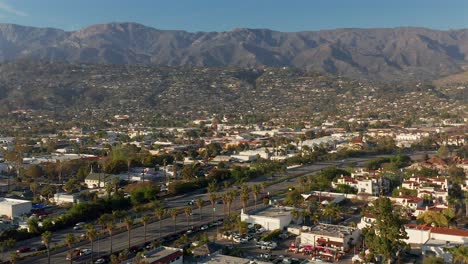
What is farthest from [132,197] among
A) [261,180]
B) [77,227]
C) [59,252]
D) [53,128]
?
[53,128]

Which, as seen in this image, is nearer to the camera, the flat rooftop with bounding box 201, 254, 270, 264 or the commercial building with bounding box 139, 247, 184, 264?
the commercial building with bounding box 139, 247, 184, 264

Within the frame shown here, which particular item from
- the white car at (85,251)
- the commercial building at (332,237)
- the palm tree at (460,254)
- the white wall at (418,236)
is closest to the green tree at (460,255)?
the palm tree at (460,254)

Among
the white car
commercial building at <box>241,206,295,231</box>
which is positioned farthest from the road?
commercial building at <box>241,206,295,231</box>

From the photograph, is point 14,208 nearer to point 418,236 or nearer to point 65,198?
point 65,198

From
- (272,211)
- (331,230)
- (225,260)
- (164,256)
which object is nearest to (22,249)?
(164,256)

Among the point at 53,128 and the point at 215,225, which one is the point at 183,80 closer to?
the point at 53,128

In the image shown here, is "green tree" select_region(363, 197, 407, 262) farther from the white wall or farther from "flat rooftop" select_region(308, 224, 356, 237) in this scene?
the white wall
